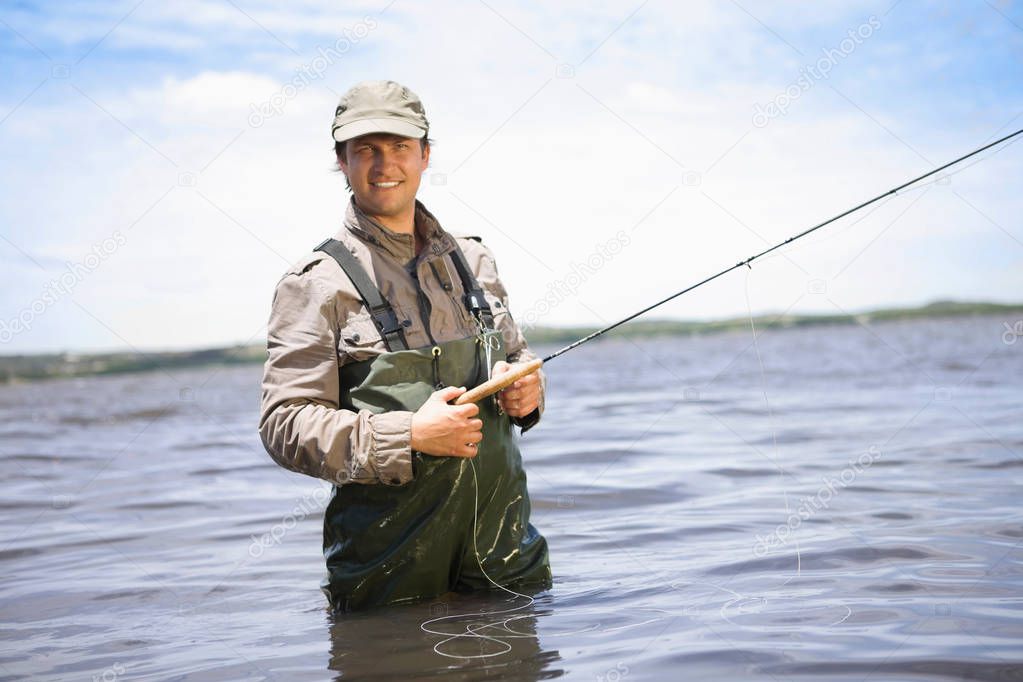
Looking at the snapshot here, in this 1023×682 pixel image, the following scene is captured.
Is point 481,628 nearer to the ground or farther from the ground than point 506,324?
nearer to the ground

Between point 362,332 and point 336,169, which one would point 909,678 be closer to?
point 362,332

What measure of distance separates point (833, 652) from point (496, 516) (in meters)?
1.37

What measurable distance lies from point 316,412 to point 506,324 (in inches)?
39.1

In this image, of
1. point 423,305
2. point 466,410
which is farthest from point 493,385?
point 423,305

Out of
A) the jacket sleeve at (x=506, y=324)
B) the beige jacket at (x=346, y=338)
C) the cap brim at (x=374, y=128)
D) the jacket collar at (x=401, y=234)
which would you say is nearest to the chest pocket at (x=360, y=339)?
the beige jacket at (x=346, y=338)

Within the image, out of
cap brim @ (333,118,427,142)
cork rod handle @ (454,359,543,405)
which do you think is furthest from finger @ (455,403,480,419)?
cap brim @ (333,118,427,142)

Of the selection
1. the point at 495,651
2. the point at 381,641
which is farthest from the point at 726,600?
the point at 381,641

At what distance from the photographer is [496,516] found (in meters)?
4.22

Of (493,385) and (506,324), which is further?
(506,324)

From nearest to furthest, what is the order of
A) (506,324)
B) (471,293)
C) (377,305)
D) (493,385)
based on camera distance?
(493,385) → (377,305) → (471,293) → (506,324)

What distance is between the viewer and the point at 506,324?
442 cm

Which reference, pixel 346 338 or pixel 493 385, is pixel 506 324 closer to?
pixel 493 385

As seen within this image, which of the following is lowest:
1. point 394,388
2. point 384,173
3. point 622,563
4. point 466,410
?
point 622,563

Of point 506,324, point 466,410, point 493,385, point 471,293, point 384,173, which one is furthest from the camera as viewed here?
point 506,324
